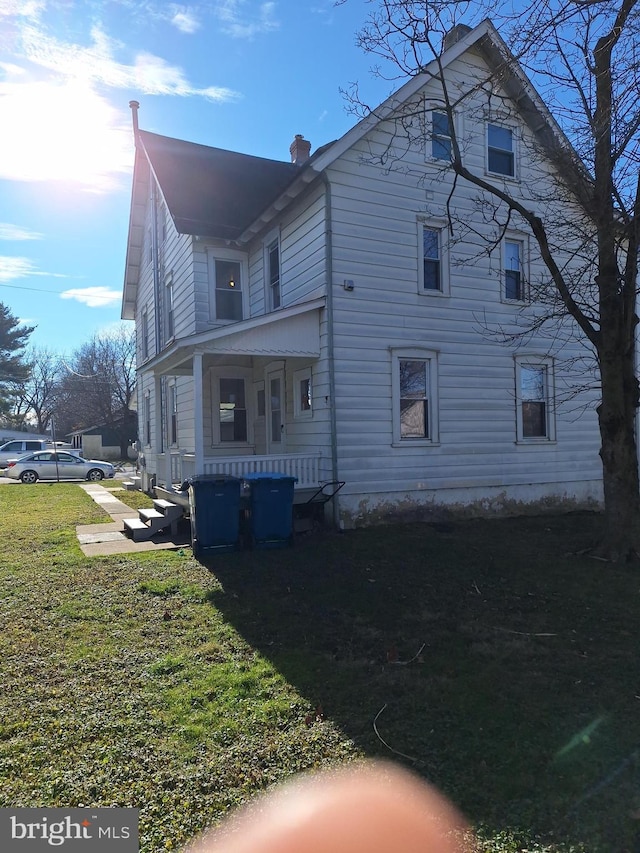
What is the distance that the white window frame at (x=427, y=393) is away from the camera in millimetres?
10320

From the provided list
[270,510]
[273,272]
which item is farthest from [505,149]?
[270,510]

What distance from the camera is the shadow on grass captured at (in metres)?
2.86

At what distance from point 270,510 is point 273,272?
587cm

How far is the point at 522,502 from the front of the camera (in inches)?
464

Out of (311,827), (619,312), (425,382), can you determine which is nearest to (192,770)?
(311,827)

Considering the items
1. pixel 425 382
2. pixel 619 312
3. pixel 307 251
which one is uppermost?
pixel 307 251

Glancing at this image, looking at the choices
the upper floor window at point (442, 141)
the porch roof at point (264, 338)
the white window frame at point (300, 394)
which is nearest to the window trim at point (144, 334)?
the porch roof at point (264, 338)

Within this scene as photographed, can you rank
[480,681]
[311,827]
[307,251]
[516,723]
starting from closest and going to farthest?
[311,827] → [516,723] → [480,681] → [307,251]

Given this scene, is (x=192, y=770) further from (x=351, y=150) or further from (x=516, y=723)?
(x=351, y=150)

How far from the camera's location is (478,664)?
14.5 ft

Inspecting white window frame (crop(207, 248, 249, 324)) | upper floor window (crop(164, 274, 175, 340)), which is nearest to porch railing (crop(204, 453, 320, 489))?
white window frame (crop(207, 248, 249, 324))

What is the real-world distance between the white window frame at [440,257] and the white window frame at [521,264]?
140 cm

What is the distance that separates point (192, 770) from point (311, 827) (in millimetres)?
767

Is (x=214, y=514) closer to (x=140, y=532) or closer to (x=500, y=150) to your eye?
(x=140, y=532)
